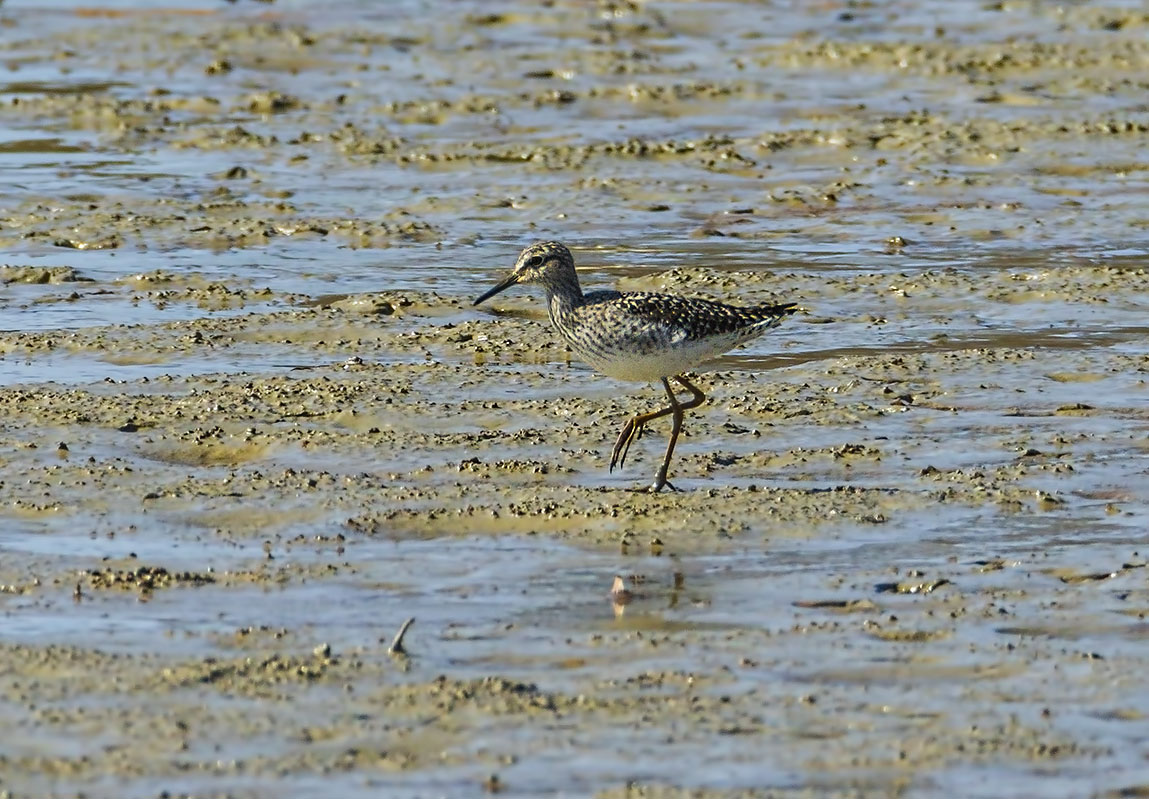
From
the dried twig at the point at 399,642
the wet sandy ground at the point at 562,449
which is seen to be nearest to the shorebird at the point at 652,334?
the wet sandy ground at the point at 562,449

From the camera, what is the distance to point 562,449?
337 inches

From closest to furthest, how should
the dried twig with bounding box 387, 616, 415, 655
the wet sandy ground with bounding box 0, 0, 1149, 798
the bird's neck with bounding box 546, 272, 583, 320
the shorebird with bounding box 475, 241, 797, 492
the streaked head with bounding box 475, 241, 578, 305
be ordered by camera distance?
the wet sandy ground with bounding box 0, 0, 1149, 798
the dried twig with bounding box 387, 616, 415, 655
the shorebird with bounding box 475, 241, 797, 492
the bird's neck with bounding box 546, 272, 583, 320
the streaked head with bounding box 475, 241, 578, 305

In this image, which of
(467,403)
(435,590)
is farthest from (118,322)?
(435,590)

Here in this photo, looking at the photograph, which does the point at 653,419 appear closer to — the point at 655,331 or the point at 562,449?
the point at 562,449

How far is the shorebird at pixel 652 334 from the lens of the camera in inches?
324

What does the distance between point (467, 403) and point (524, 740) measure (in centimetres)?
373

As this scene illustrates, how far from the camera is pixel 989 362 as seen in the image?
9.83 meters

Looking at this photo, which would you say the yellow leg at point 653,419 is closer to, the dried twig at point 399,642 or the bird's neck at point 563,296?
the bird's neck at point 563,296

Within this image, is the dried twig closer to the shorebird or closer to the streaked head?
the shorebird

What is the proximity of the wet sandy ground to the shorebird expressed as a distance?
249mm

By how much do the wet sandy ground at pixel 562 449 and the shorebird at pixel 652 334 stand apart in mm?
249

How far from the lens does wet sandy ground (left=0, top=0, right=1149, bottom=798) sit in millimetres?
5688

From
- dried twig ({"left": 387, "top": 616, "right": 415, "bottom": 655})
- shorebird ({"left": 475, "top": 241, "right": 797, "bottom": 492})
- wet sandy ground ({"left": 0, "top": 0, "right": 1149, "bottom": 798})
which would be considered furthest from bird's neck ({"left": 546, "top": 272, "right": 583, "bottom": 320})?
dried twig ({"left": 387, "top": 616, "right": 415, "bottom": 655})

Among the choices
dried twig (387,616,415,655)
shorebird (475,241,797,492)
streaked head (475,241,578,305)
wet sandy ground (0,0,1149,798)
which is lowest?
wet sandy ground (0,0,1149,798)
